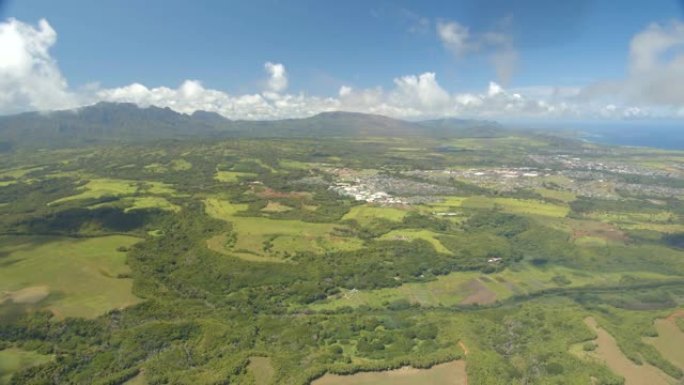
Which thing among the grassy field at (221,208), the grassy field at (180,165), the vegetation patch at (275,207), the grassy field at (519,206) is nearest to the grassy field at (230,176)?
the grassy field at (180,165)

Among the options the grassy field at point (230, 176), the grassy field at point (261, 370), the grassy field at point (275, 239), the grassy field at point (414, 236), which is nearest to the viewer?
the grassy field at point (261, 370)

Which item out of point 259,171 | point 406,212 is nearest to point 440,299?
point 406,212

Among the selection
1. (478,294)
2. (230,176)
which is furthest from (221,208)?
(478,294)

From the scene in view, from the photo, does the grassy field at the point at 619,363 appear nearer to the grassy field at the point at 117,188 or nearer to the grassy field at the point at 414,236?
the grassy field at the point at 414,236

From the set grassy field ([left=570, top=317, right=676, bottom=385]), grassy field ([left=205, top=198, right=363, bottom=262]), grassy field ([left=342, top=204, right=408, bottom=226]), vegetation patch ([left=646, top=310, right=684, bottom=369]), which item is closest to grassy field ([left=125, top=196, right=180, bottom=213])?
grassy field ([left=205, top=198, right=363, bottom=262])

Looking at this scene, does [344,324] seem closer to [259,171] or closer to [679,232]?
[679,232]

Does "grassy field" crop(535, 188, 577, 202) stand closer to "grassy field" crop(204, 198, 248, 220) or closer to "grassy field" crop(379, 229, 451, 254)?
"grassy field" crop(379, 229, 451, 254)

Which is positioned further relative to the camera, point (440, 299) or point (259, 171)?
point (259, 171)
